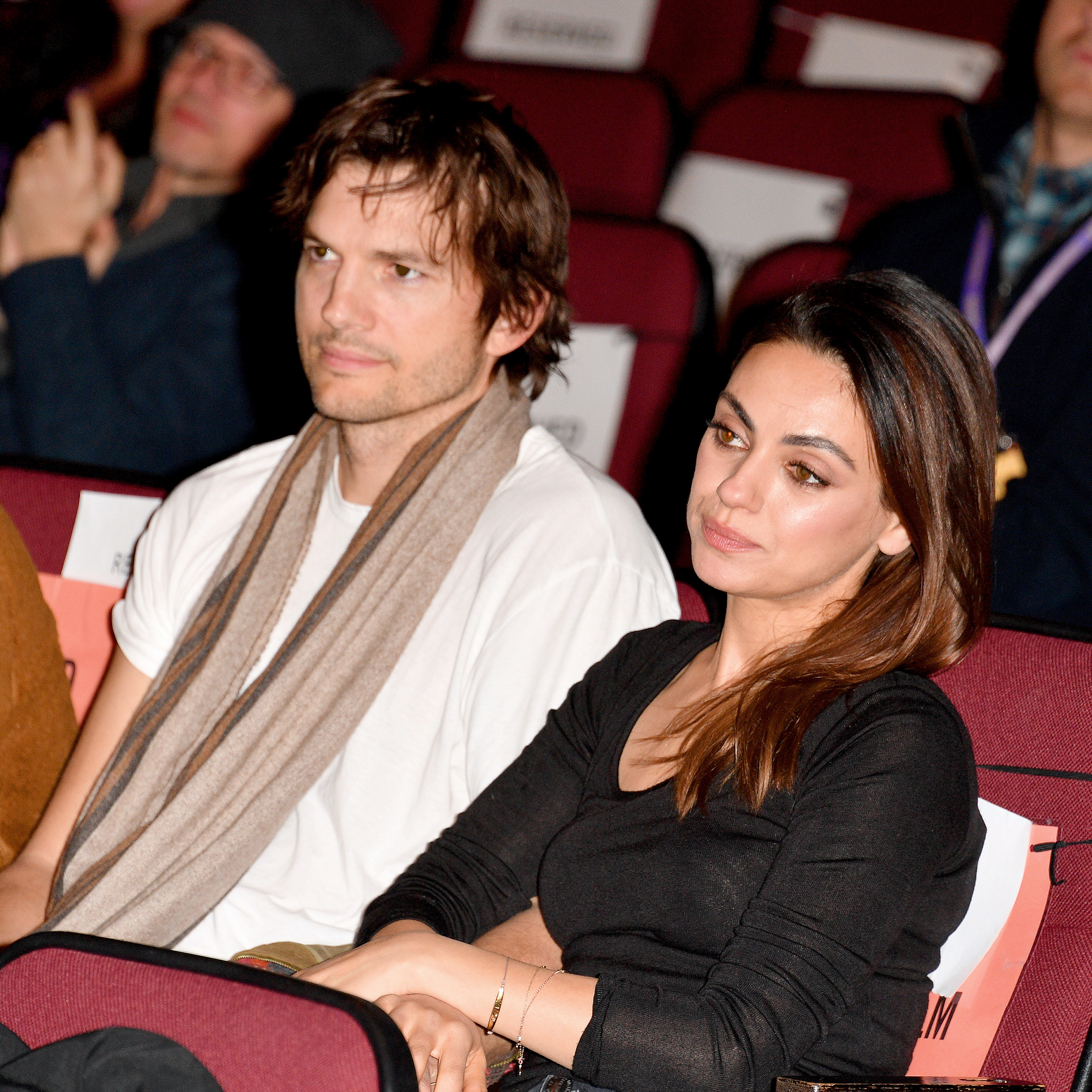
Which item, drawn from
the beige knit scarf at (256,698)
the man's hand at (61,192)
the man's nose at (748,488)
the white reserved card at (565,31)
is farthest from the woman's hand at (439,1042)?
the white reserved card at (565,31)

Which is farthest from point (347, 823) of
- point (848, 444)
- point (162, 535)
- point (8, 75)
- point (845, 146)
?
point (8, 75)

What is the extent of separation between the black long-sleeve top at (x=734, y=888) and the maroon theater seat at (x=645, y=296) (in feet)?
3.31

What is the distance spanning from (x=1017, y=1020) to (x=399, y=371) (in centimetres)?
100

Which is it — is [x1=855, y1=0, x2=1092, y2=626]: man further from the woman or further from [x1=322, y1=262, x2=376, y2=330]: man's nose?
[x1=322, y1=262, x2=376, y2=330]: man's nose

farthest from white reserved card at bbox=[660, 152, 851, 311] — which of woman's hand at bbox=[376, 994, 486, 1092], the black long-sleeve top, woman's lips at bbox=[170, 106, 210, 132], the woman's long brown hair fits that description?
woman's hand at bbox=[376, 994, 486, 1092]

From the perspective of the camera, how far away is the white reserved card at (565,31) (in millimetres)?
3221

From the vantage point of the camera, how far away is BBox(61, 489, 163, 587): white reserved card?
1.77m

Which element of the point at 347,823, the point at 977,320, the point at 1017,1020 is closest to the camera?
the point at 1017,1020

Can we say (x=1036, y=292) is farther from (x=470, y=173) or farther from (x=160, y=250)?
(x=160, y=250)

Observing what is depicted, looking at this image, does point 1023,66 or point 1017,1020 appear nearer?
point 1017,1020

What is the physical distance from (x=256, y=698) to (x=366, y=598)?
189mm

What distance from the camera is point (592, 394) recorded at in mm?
2287

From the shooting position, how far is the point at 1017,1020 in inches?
50.1

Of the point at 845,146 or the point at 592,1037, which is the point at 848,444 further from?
the point at 845,146
